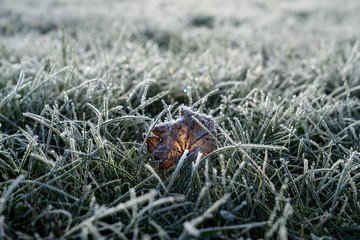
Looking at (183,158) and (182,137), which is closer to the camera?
(183,158)

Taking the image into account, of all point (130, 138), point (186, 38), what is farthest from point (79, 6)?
point (130, 138)

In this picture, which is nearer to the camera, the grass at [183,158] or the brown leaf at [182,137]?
the grass at [183,158]

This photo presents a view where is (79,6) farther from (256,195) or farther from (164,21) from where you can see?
(256,195)

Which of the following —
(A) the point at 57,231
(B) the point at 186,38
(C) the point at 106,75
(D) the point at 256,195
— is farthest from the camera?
(B) the point at 186,38
